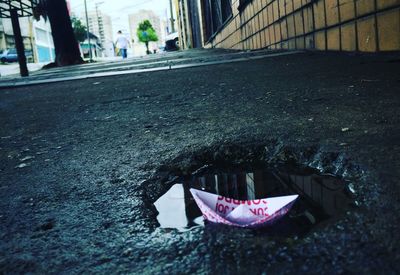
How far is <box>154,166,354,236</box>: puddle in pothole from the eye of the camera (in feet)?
2.12

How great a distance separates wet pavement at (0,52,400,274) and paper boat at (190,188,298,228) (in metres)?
0.02

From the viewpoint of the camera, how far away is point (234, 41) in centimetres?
684

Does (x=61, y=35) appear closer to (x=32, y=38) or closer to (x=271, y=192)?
(x=271, y=192)

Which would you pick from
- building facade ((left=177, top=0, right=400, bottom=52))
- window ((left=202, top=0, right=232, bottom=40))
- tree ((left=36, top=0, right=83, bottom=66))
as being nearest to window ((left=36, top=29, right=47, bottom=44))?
tree ((left=36, top=0, right=83, bottom=66))

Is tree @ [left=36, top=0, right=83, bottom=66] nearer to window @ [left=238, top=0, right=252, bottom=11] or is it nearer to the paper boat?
window @ [left=238, top=0, right=252, bottom=11]

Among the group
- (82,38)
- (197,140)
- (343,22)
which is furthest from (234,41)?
(82,38)

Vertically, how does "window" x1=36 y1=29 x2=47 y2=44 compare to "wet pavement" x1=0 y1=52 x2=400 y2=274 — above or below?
above

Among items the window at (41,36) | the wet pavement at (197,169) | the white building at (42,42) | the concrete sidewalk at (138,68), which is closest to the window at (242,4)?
the concrete sidewalk at (138,68)

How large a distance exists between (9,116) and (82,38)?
165 ft

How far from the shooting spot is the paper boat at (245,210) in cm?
63

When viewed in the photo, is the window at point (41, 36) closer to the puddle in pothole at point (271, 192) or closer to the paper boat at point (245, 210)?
the puddle in pothole at point (271, 192)

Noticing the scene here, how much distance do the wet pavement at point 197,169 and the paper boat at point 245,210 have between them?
2 centimetres

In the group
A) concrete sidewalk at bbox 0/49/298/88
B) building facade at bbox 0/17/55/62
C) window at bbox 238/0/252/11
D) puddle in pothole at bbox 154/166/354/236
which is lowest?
puddle in pothole at bbox 154/166/354/236

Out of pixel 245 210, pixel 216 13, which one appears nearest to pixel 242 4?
pixel 216 13
